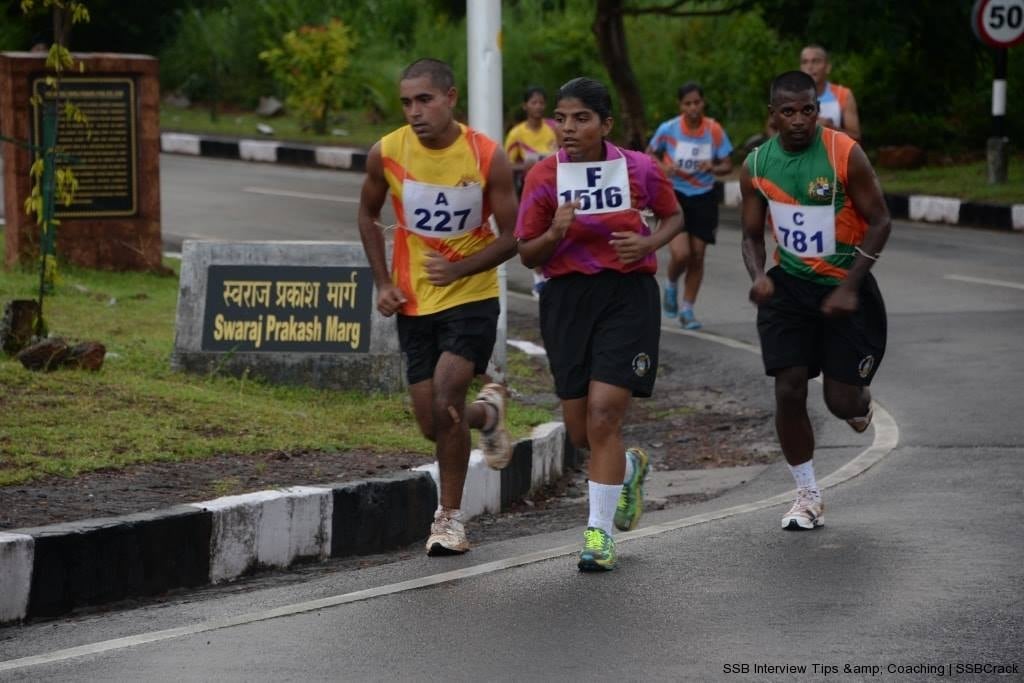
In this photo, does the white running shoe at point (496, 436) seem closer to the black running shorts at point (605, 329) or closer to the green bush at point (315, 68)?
the black running shorts at point (605, 329)

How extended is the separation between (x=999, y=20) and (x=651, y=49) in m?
8.78

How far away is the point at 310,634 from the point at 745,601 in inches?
53.7

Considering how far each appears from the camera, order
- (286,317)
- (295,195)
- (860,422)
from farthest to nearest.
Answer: (295,195) < (286,317) < (860,422)

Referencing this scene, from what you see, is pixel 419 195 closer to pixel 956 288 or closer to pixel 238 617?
pixel 238 617

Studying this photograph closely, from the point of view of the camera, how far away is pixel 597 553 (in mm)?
6426

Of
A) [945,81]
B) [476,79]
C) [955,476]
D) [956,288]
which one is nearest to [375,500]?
[955,476]

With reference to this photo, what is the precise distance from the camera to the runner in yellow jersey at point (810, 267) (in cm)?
705

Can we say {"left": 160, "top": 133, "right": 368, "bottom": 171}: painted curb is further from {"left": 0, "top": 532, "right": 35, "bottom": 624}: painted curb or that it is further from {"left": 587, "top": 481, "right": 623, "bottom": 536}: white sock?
{"left": 0, "top": 532, "right": 35, "bottom": 624}: painted curb

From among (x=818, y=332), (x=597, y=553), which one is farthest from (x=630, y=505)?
(x=818, y=332)

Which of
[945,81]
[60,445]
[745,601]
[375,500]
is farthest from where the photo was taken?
[945,81]

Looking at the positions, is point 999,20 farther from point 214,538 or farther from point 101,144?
point 214,538

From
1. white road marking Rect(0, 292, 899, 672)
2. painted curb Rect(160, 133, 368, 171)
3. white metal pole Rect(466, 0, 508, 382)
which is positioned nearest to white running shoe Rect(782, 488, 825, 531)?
white road marking Rect(0, 292, 899, 672)

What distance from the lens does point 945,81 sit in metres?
24.4

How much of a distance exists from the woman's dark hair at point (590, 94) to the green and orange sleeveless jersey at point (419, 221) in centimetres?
48
